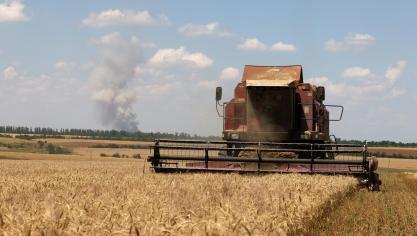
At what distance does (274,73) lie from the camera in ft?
60.6

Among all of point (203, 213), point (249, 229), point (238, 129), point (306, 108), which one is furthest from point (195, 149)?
point (249, 229)

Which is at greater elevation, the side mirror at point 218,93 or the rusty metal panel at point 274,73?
the rusty metal panel at point 274,73

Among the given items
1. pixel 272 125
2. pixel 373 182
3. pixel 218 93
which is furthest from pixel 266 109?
pixel 373 182

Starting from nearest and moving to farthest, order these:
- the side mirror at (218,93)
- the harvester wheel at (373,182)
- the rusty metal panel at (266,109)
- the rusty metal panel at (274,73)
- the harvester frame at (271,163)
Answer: the harvester frame at (271,163) < the harvester wheel at (373,182) < the side mirror at (218,93) < the rusty metal panel at (266,109) < the rusty metal panel at (274,73)

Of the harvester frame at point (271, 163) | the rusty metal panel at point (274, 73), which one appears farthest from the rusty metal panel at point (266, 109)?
the harvester frame at point (271, 163)

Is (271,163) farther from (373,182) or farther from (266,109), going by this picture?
(373,182)

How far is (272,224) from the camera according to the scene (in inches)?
188

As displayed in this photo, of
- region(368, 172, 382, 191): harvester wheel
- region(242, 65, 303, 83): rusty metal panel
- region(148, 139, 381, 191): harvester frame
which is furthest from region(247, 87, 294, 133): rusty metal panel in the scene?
region(368, 172, 382, 191): harvester wheel

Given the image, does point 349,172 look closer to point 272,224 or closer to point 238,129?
point 238,129

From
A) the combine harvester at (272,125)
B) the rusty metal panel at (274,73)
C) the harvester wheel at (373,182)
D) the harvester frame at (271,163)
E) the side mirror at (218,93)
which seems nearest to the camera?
the harvester frame at (271,163)

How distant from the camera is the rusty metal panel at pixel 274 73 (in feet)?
60.4

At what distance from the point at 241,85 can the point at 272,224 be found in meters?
13.7

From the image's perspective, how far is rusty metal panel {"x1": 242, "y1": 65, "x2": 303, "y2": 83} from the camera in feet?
60.4

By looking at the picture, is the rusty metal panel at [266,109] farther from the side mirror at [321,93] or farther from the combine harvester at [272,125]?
the side mirror at [321,93]
